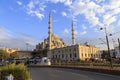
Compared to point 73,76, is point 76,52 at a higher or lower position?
higher

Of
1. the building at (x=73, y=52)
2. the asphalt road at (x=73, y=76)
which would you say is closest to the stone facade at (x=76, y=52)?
the building at (x=73, y=52)

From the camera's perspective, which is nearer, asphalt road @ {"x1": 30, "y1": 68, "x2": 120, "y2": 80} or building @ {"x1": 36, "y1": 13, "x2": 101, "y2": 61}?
asphalt road @ {"x1": 30, "y1": 68, "x2": 120, "y2": 80}

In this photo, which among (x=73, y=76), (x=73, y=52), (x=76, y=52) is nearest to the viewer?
(x=73, y=76)

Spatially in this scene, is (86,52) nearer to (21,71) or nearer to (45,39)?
(45,39)

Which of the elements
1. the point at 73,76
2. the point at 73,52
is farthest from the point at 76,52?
the point at 73,76

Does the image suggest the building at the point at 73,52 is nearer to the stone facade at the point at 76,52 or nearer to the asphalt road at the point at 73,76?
the stone facade at the point at 76,52

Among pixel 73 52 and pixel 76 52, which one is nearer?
pixel 76 52

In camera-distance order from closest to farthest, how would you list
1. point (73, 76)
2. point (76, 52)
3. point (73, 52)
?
point (73, 76)
point (76, 52)
point (73, 52)

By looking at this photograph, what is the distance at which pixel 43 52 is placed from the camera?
165 m

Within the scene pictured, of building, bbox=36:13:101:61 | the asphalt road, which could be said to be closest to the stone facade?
building, bbox=36:13:101:61

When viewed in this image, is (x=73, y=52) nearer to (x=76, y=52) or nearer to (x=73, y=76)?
(x=76, y=52)

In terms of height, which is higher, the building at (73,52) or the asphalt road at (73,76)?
the building at (73,52)

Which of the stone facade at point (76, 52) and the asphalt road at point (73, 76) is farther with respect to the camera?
the stone facade at point (76, 52)

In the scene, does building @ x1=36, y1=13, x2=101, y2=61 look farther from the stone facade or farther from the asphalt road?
the asphalt road
